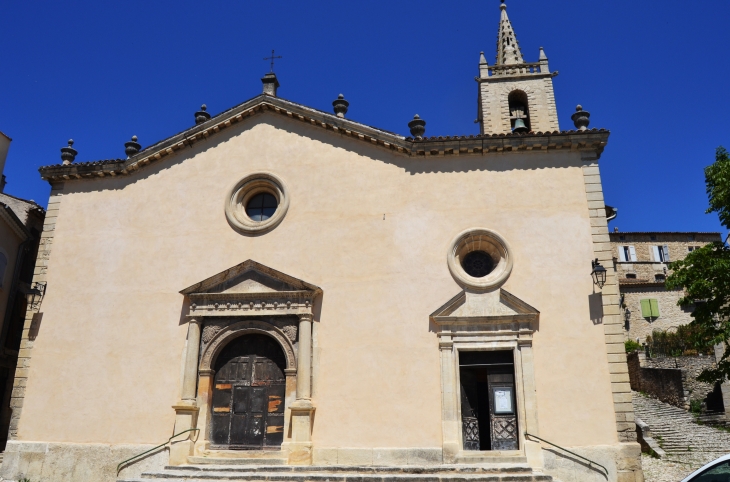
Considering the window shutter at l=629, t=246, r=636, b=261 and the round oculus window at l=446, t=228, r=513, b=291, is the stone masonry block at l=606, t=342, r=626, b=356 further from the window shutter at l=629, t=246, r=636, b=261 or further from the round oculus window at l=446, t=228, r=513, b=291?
the window shutter at l=629, t=246, r=636, b=261

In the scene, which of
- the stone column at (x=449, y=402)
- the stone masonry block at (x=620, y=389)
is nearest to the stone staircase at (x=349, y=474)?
the stone column at (x=449, y=402)

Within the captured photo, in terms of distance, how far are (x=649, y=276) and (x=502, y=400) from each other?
34.0 m

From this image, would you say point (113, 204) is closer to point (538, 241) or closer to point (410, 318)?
point (410, 318)

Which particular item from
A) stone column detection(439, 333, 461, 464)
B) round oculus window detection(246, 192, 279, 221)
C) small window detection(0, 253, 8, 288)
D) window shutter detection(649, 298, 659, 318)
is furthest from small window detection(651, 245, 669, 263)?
small window detection(0, 253, 8, 288)

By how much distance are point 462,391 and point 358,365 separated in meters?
2.27

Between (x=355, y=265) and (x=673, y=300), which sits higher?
(x=673, y=300)

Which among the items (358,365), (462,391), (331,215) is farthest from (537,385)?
(331,215)

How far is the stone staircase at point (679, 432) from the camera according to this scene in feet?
50.2

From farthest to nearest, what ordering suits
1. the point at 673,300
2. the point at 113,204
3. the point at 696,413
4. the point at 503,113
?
the point at 673,300, the point at 503,113, the point at 696,413, the point at 113,204

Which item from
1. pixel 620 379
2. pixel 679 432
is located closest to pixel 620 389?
pixel 620 379

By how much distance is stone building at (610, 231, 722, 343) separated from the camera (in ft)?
117

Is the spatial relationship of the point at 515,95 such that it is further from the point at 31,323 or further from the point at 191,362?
the point at 31,323

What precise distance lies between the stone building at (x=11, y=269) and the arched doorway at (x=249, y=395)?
839 centimetres

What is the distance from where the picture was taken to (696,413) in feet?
66.0
